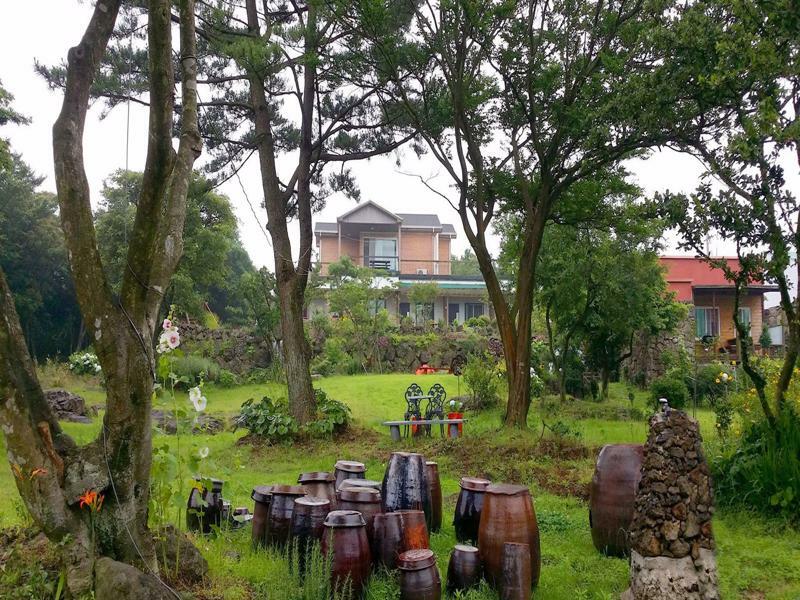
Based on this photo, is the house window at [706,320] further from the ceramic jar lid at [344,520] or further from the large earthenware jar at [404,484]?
the ceramic jar lid at [344,520]

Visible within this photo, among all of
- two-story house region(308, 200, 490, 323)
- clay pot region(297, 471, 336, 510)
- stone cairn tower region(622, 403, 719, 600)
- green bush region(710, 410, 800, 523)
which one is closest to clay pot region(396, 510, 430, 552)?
clay pot region(297, 471, 336, 510)

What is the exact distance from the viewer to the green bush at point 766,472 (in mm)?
4923

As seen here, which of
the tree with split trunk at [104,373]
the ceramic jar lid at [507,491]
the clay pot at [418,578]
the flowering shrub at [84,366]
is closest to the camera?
the tree with split trunk at [104,373]

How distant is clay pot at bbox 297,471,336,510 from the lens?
4.00 meters

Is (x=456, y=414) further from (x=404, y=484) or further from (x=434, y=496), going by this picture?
(x=404, y=484)

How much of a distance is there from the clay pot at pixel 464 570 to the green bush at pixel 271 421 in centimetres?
589

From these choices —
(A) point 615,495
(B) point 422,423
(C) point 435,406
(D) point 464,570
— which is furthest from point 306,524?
(C) point 435,406

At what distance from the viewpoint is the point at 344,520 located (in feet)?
10.8

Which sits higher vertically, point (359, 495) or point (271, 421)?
point (359, 495)

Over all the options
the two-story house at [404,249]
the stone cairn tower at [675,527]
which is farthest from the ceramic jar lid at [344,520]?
the two-story house at [404,249]

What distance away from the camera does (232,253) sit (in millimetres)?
36125

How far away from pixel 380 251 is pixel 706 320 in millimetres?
15457

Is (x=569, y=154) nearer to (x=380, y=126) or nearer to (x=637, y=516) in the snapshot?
(x=380, y=126)

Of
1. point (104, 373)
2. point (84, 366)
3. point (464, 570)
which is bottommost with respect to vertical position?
point (464, 570)
